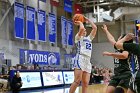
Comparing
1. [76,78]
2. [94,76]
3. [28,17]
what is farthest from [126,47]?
[94,76]

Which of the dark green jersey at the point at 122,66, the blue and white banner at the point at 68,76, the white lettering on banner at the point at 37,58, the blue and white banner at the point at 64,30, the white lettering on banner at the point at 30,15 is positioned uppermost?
the white lettering on banner at the point at 30,15

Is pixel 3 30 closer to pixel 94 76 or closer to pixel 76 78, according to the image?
pixel 94 76

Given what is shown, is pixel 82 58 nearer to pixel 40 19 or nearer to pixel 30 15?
pixel 30 15

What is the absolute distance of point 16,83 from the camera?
14.1 m

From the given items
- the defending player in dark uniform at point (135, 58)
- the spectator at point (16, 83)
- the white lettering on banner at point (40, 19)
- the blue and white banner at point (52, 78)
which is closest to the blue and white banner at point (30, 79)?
the blue and white banner at point (52, 78)

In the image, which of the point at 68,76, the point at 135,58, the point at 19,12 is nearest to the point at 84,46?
the point at 135,58

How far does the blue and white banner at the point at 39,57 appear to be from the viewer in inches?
840

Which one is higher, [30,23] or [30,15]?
[30,15]

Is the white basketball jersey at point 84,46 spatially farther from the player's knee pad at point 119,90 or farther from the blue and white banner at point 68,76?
the blue and white banner at point 68,76

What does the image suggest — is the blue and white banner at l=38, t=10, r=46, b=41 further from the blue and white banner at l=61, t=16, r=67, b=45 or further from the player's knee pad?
the player's knee pad

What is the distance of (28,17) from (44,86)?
605 centimetres

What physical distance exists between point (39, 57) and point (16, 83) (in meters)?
8.80

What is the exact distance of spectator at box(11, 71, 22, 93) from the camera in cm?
1424

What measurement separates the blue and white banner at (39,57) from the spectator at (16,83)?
656 cm
